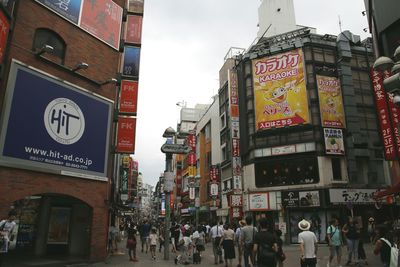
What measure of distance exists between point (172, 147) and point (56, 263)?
766 cm

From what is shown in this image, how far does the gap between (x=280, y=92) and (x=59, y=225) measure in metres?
21.9

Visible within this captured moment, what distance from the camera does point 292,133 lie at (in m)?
30.9

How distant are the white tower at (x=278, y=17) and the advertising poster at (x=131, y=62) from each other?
23.0m

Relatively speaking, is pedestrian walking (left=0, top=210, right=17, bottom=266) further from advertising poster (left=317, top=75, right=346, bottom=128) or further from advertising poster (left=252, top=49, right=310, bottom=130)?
advertising poster (left=317, top=75, right=346, bottom=128)

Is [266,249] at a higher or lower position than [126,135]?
lower

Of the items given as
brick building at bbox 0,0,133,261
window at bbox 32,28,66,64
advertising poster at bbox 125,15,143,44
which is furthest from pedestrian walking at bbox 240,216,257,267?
advertising poster at bbox 125,15,143,44

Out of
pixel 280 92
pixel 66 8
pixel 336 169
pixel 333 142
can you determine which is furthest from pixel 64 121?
pixel 336 169

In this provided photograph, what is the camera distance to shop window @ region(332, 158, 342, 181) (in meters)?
29.6

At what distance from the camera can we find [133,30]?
67.2 ft

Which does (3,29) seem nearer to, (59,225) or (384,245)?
(59,225)

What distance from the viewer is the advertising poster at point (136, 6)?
70.1ft

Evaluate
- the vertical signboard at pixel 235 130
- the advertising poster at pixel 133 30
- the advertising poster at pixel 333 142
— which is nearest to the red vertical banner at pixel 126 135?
the advertising poster at pixel 133 30

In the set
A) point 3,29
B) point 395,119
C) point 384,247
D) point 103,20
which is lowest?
A: point 384,247

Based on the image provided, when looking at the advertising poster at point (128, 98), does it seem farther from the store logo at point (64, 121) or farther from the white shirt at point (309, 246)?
the white shirt at point (309, 246)
